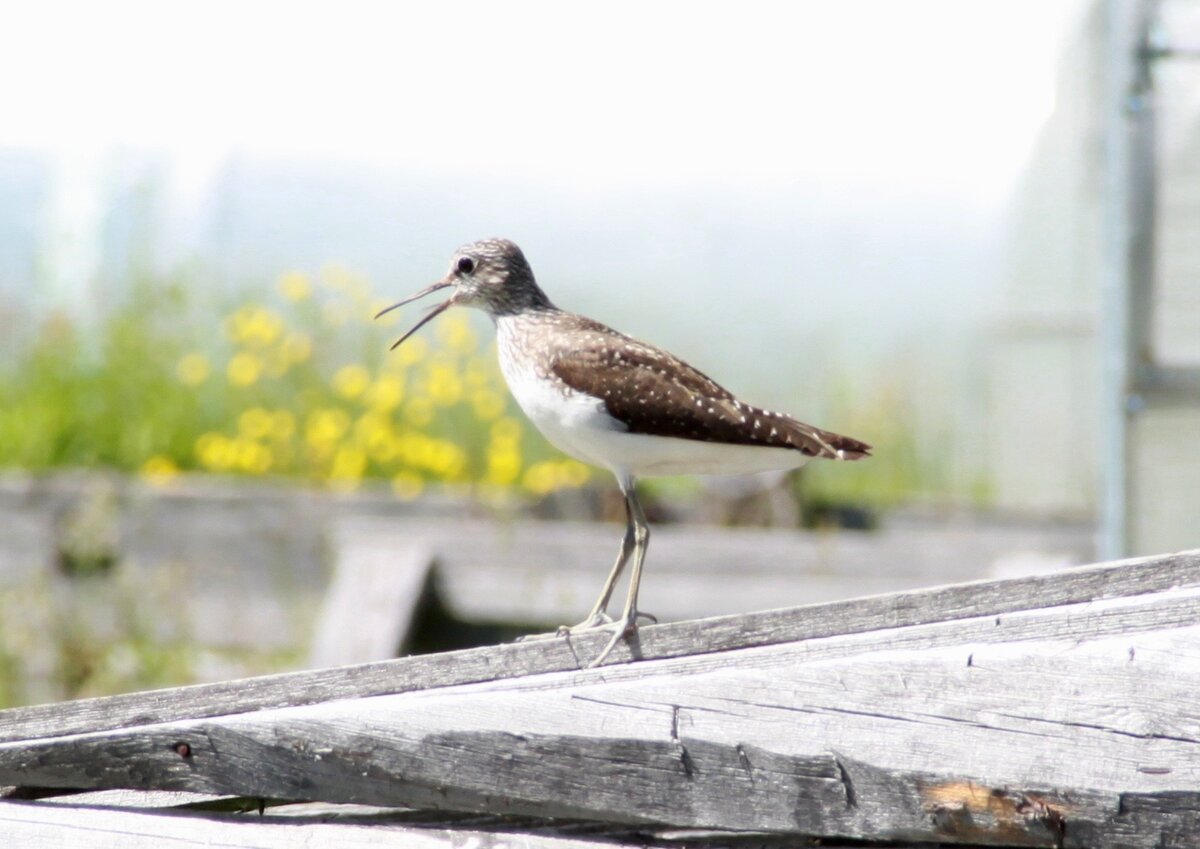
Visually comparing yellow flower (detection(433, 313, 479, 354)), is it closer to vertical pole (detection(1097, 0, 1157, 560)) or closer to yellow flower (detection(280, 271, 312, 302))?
yellow flower (detection(280, 271, 312, 302))

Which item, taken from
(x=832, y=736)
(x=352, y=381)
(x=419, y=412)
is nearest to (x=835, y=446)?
(x=832, y=736)

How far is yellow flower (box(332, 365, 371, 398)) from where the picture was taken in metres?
7.32

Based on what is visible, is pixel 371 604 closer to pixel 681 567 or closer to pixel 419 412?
pixel 681 567

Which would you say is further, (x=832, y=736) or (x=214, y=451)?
(x=214, y=451)

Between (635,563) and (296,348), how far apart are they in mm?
5250

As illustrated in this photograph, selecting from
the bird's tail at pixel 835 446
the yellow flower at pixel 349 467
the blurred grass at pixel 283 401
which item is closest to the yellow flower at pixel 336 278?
the blurred grass at pixel 283 401

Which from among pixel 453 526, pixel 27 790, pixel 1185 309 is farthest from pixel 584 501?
pixel 27 790

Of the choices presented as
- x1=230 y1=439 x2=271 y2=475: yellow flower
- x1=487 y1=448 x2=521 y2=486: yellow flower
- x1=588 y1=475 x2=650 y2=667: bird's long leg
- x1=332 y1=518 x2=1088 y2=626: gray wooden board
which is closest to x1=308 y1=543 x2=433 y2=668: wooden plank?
x1=332 y1=518 x2=1088 y2=626: gray wooden board

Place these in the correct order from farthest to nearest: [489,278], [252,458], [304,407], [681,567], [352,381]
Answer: [304,407], [352,381], [252,458], [681,567], [489,278]

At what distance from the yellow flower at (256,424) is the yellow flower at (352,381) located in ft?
1.37

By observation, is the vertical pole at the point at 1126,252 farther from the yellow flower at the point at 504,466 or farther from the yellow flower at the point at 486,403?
the yellow flower at the point at 486,403

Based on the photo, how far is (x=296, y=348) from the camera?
7754 mm

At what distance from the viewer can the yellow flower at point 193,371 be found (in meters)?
7.74

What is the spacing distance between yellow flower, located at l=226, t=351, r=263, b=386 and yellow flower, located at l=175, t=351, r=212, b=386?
0.18 m
